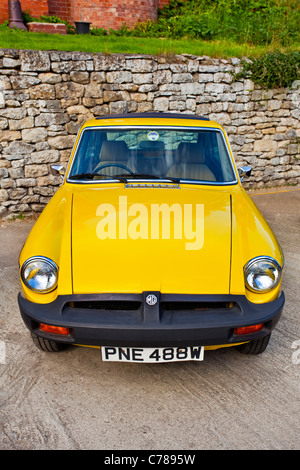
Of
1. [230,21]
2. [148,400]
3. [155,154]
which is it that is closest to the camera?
[148,400]

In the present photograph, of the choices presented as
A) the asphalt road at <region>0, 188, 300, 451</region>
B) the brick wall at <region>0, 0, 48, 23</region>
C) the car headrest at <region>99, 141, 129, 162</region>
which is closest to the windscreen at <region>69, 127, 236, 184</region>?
the car headrest at <region>99, 141, 129, 162</region>

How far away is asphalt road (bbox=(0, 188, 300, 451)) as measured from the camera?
90.4 inches

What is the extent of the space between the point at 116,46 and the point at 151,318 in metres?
6.69

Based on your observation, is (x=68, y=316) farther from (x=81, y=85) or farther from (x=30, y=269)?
(x=81, y=85)

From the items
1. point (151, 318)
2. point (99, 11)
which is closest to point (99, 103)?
point (99, 11)

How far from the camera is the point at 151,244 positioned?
265 centimetres

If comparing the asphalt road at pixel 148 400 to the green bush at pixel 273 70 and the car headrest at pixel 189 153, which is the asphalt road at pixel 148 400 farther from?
the green bush at pixel 273 70

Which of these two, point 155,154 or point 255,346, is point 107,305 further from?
point 155,154

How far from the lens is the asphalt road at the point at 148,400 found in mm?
2297

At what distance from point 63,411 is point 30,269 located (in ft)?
3.02

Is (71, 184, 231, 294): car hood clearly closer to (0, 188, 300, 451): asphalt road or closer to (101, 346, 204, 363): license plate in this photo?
(101, 346, 204, 363): license plate

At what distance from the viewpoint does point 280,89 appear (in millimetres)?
8484

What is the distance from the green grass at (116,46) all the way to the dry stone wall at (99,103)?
11.7 inches

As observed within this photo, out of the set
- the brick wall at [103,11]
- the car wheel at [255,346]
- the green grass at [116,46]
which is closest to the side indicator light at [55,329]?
the car wheel at [255,346]
